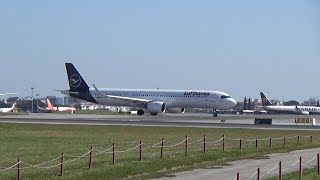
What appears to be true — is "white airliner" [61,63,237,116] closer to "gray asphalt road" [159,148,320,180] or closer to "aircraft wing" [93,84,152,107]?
"aircraft wing" [93,84,152,107]

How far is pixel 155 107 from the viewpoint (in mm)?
123250

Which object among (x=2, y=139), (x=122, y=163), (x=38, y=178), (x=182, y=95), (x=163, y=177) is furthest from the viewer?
(x=182, y=95)

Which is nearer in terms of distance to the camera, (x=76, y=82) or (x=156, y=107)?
(x=156, y=107)

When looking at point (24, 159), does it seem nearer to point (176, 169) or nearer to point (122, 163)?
point (122, 163)

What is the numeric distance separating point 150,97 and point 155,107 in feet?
16.5

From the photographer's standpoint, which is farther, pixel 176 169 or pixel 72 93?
pixel 72 93

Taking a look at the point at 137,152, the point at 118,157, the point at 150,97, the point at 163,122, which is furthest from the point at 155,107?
the point at 118,157

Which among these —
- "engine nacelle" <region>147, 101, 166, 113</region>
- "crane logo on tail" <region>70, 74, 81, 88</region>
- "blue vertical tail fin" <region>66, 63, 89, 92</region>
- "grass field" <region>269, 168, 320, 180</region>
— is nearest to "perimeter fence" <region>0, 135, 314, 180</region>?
"grass field" <region>269, 168, 320, 180</region>

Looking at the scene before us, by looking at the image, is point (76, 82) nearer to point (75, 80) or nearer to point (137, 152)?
point (75, 80)

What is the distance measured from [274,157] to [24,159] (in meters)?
14.4

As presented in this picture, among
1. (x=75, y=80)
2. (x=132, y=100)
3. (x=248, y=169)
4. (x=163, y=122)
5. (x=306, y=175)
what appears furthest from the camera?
(x=75, y=80)

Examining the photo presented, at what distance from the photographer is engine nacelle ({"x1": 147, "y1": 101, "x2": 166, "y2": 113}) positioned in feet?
404

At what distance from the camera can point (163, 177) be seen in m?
29.0

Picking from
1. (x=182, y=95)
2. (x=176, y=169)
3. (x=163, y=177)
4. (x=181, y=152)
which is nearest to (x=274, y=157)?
(x=181, y=152)
